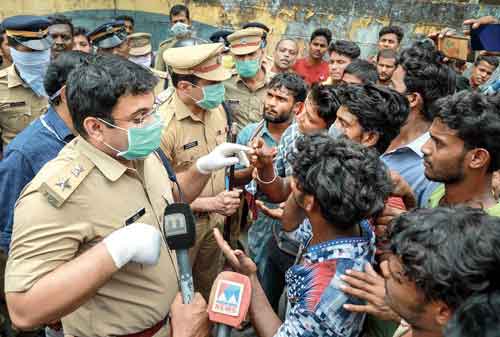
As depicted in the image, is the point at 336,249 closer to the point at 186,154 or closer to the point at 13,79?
the point at 186,154

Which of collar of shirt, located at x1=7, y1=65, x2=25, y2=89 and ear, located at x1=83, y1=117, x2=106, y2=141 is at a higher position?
ear, located at x1=83, y1=117, x2=106, y2=141

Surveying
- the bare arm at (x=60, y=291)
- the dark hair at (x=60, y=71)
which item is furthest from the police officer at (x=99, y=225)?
the dark hair at (x=60, y=71)

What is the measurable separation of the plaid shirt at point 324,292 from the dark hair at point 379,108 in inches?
40.3

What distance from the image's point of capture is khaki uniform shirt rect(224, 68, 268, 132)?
4.91 meters

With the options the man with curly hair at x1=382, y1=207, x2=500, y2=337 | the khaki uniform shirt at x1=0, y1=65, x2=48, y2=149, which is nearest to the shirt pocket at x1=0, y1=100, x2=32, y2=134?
the khaki uniform shirt at x1=0, y1=65, x2=48, y2=149

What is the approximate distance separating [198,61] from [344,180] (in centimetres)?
210

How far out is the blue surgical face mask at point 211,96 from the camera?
3414mm

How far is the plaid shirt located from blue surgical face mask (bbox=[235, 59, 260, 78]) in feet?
11.6

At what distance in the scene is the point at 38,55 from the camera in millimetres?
3836

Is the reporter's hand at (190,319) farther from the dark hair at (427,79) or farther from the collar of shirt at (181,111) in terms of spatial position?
the dark hair at (427,79)

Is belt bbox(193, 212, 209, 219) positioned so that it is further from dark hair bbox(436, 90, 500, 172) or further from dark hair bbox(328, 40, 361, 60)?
dark hair bbox(328, 40, 361, 60)

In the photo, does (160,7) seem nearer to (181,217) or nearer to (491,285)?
(181,217)

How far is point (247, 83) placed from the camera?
5039 mm

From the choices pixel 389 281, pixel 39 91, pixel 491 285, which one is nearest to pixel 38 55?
pixel 39 91
